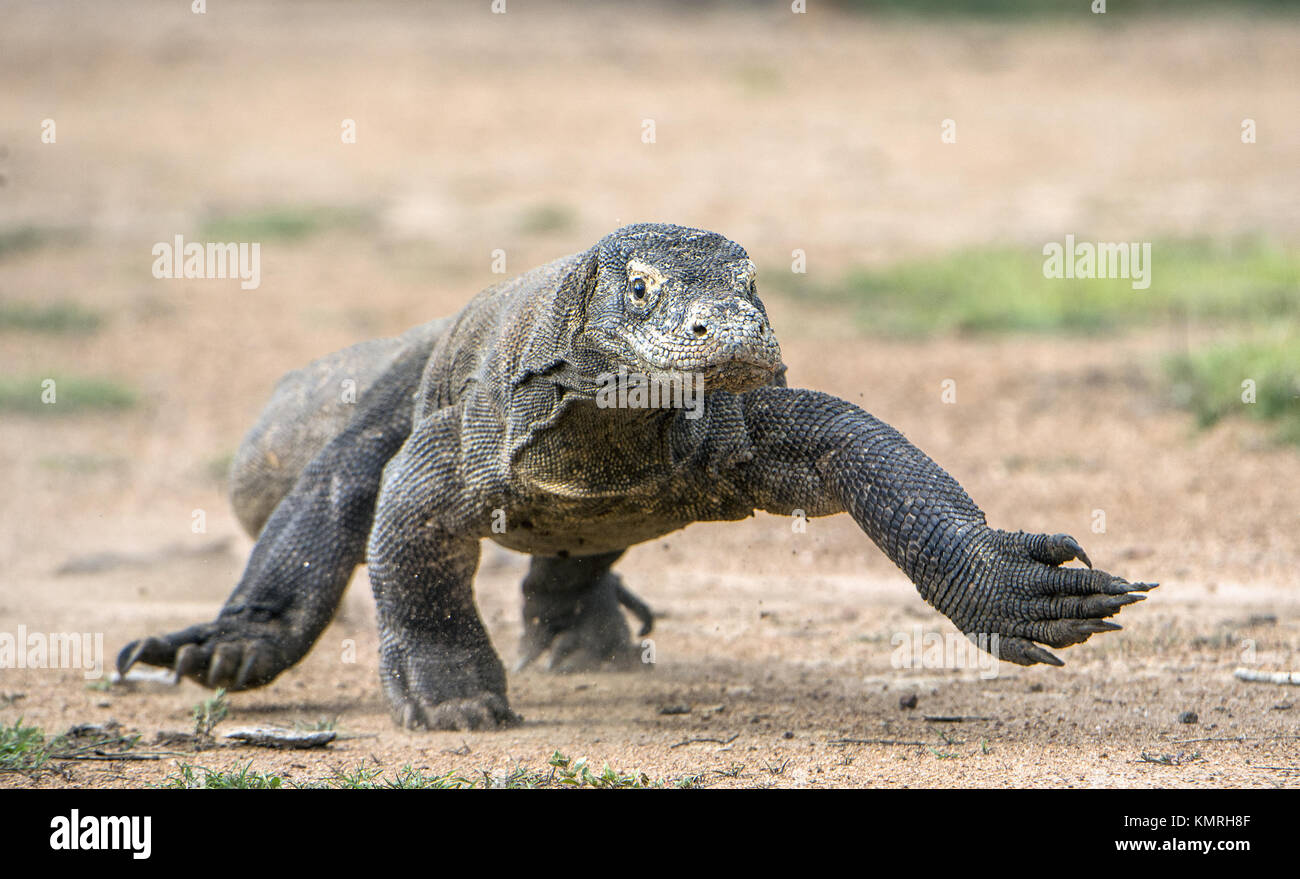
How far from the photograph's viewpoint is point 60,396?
Answer: 438 inches

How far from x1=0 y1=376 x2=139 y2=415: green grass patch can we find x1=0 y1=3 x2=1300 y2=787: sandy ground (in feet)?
0.65

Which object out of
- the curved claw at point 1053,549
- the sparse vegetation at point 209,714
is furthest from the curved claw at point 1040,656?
the sparse vegetation at point 209,714

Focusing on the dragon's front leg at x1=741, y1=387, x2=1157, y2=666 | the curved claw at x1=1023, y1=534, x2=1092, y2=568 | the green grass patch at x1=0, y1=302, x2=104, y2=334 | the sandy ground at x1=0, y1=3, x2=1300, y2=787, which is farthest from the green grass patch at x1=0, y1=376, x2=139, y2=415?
the curved claw at x1=1023, y1=534, x2=1092, y2=568

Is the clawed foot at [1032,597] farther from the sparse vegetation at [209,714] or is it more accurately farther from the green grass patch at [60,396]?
the green grass patch at [60,396]

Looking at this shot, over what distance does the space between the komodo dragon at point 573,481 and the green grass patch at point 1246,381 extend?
4512mm

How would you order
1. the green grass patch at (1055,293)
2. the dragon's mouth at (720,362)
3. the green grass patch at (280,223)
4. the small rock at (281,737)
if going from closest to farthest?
the dragon's mouth at (720,362), the small rock at (281,737), the green grass patch at (1055,293), the green grass patch at (280,223)

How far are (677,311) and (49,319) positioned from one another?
34.4 feet

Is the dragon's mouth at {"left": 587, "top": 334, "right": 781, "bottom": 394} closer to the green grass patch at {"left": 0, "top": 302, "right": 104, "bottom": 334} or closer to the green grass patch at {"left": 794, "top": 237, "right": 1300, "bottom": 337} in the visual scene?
the green grass patch at {"left": 794, "top": 237, "right": 1300, "bottom": 337}

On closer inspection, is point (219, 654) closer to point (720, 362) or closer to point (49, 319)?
point (720, 362)

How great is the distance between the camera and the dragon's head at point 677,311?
12.2ft

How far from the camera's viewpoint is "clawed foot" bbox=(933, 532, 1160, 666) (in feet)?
12.8

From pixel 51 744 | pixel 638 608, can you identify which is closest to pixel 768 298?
pixel 638 608

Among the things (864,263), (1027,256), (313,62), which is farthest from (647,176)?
(313,62)

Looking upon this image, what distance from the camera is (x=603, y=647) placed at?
6.00 m
